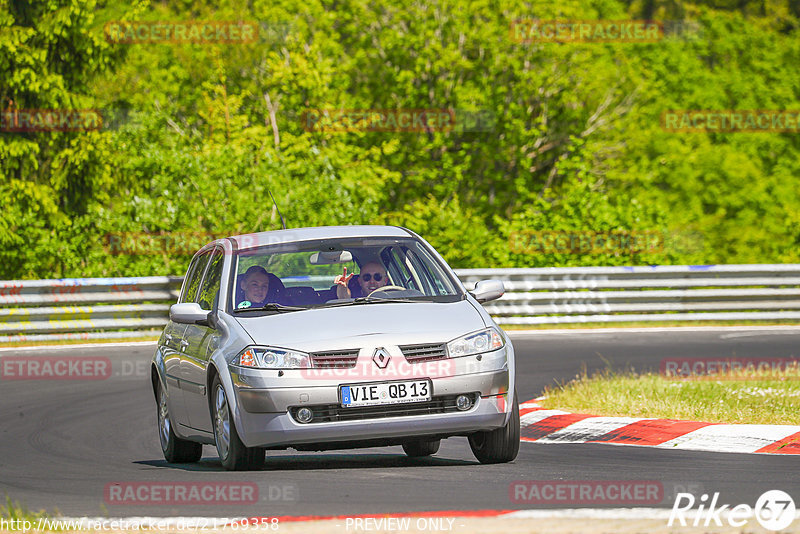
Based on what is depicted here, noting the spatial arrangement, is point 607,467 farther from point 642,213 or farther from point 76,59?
point 76,59

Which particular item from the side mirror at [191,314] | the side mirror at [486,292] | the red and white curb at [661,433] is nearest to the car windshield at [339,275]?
the side mirror at [486,292]

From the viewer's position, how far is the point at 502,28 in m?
35.0

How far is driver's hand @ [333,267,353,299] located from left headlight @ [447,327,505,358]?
3.65 feet

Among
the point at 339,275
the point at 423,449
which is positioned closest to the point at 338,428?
the point at 339,275

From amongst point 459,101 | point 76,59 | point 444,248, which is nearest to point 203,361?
point 444,248

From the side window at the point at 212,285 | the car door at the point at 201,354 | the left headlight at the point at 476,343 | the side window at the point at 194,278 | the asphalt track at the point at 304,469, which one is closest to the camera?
the asphalt track at the point at 304,469

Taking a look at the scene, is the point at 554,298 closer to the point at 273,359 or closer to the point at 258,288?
the point at 258,288

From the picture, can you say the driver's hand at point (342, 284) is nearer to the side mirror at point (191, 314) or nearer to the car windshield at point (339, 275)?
the car windshield at point (339, 275)

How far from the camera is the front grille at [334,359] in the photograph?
7.95m

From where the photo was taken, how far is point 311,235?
9.46m

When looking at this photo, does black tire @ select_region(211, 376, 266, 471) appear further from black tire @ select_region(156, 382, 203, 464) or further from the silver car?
black tire @ select_region(156, 382, 203, 464)

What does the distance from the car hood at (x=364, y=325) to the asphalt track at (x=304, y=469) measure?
811 mm

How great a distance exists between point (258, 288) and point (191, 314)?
47 cm

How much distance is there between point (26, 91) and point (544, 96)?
48.6 feet
